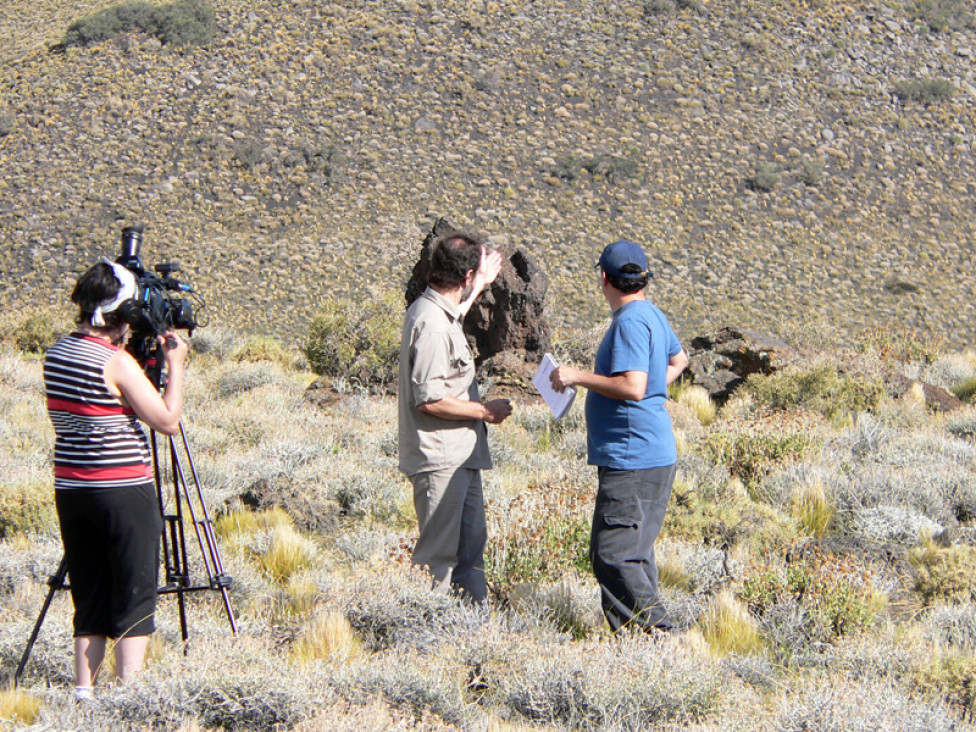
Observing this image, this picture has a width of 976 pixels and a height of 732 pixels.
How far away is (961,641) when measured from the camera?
4125 mm

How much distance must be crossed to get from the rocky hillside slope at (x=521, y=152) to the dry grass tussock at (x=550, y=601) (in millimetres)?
16215

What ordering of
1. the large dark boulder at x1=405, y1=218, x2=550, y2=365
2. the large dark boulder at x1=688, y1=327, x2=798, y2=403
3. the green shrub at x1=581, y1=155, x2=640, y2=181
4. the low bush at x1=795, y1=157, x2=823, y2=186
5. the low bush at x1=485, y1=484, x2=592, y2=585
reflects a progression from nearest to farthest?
the low bush at x1=485, y1=484, x2=592, y2=585
the large dark boulder at x1=688, y1=327, x2=798, y2=403
the large dark boulder at x1=405, y1=218, x2=550, y2=365
the green shrub at x1=581, y1=155, x2=640, y2=181
the low bush at x1=795, y1=157, x2=823, y2=186

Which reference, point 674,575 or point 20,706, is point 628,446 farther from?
point 20,706

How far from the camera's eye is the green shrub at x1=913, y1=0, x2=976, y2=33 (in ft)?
112

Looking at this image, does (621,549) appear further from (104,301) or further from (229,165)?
(229,165)

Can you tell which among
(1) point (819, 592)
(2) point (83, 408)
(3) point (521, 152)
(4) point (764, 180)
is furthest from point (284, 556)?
(4) point (764, 180)

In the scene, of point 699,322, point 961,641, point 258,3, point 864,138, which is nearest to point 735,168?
point 864,138

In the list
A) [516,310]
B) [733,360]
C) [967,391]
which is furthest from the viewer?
[967,391]

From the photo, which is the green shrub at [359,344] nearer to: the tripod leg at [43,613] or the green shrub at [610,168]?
the tripod leg at [43,613]

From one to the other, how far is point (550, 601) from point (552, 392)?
42.8 inches

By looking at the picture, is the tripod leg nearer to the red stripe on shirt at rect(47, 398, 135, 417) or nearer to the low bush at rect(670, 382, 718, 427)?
the red stripe on shirt at rect(47, 398, 135, 417)

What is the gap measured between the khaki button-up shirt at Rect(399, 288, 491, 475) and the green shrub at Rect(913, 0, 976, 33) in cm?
3648

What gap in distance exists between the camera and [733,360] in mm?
10883

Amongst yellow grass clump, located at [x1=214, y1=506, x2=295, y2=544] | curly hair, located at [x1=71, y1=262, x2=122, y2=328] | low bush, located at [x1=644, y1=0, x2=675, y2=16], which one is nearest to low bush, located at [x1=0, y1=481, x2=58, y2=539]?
yellow grass clump, located at [x1=214, y1=506, x2=295, y2=544]
